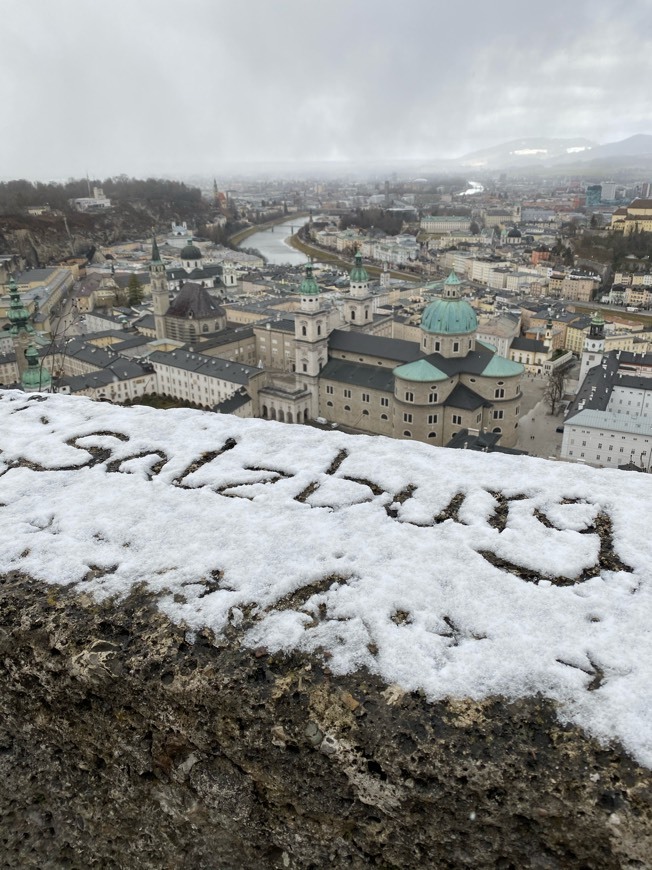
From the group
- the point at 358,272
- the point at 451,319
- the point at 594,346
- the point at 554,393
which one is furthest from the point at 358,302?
the point at 594,346

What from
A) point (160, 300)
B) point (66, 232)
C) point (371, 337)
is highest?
point (66, 232)

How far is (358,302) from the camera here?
47438 mm

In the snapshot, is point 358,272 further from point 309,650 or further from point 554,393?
point 309,650

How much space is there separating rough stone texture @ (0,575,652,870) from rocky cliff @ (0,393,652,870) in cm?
1

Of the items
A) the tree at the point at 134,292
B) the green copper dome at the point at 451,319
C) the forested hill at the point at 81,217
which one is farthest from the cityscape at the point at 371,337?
the forested hill at the point at 81,217

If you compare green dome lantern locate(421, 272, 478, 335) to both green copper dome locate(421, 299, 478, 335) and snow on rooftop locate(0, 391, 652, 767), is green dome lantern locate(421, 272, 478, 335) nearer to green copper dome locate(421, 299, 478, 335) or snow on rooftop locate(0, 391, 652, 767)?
green copper dome locate(421, 299, 478, 335)

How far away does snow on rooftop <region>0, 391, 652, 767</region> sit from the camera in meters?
3.54

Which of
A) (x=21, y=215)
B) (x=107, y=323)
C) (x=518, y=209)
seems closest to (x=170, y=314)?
(x=107, y=323)

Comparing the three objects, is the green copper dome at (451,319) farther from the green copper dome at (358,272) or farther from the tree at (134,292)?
the tree at (134,292)

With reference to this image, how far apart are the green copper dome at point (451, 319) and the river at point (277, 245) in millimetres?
68378

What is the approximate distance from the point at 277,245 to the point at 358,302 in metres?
98.9

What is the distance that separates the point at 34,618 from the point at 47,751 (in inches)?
36.6

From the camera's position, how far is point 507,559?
175 inches

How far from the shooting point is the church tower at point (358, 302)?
152 ft
